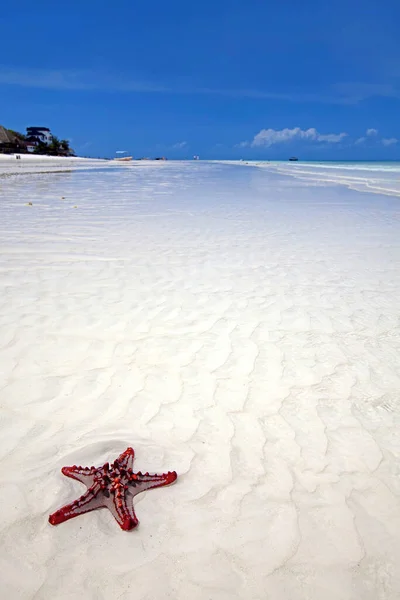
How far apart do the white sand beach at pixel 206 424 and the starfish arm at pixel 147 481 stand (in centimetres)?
8

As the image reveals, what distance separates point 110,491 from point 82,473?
0.27 m

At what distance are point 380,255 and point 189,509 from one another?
696 cm

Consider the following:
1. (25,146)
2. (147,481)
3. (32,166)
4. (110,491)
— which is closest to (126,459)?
(147,481)

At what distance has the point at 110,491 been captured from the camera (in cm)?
219

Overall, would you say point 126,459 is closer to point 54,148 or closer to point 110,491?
point 110,491

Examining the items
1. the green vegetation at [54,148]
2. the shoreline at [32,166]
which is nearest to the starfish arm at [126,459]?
Answer: the shoreline at [32,166]

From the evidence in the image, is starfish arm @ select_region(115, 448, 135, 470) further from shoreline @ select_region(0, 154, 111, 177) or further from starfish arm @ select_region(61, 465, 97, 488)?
shoreline @ select_region(0, 154, 111, 177)

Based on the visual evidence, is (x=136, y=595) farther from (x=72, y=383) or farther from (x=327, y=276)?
(x=327, y=276)

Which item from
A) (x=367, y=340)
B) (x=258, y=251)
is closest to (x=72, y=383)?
(x=367, y=340)

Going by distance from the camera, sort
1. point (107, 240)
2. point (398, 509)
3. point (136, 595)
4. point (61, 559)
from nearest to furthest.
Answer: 1. point (136, 595)
2. point (61, 559)
3. point (398, 509)
4. point (107, 240)

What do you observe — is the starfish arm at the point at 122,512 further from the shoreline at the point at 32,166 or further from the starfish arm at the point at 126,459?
the shoreline at the point at 32,166

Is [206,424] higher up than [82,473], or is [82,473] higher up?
[82,473]

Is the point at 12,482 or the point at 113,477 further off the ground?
the point at 113,477

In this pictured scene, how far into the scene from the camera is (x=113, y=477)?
88.0 inches
